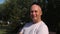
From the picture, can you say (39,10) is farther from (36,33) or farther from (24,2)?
(24,2)

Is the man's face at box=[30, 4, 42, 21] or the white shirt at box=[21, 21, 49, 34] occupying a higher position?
the man's face at box=[30, 4, 42, 21]

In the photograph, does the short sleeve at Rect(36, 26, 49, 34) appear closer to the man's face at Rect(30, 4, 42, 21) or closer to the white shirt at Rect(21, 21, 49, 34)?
the white shirt at Rect(21, 21, 49, 34)

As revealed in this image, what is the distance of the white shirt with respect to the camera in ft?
8.42

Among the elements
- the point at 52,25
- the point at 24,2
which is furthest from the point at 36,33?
the point at 24,2

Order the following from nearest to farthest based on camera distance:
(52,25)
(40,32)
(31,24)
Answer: (40,32)
(31,24)
(52,25)

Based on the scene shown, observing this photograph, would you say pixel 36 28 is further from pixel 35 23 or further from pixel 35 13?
pixel 35 13

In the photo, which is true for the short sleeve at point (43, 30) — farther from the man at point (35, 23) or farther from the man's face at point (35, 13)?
the man's face at point (35, 13)

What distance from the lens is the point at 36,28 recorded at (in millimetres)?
2641

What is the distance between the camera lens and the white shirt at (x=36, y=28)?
257 cm

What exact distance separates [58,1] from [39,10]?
8.74 metres

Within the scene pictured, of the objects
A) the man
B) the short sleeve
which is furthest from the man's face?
the short sleeve

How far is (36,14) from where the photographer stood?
2650mm

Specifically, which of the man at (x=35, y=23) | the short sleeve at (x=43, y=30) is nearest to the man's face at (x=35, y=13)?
the man at (x=35, y=23)

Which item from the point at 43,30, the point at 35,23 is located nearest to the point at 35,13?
the point at 35,23
